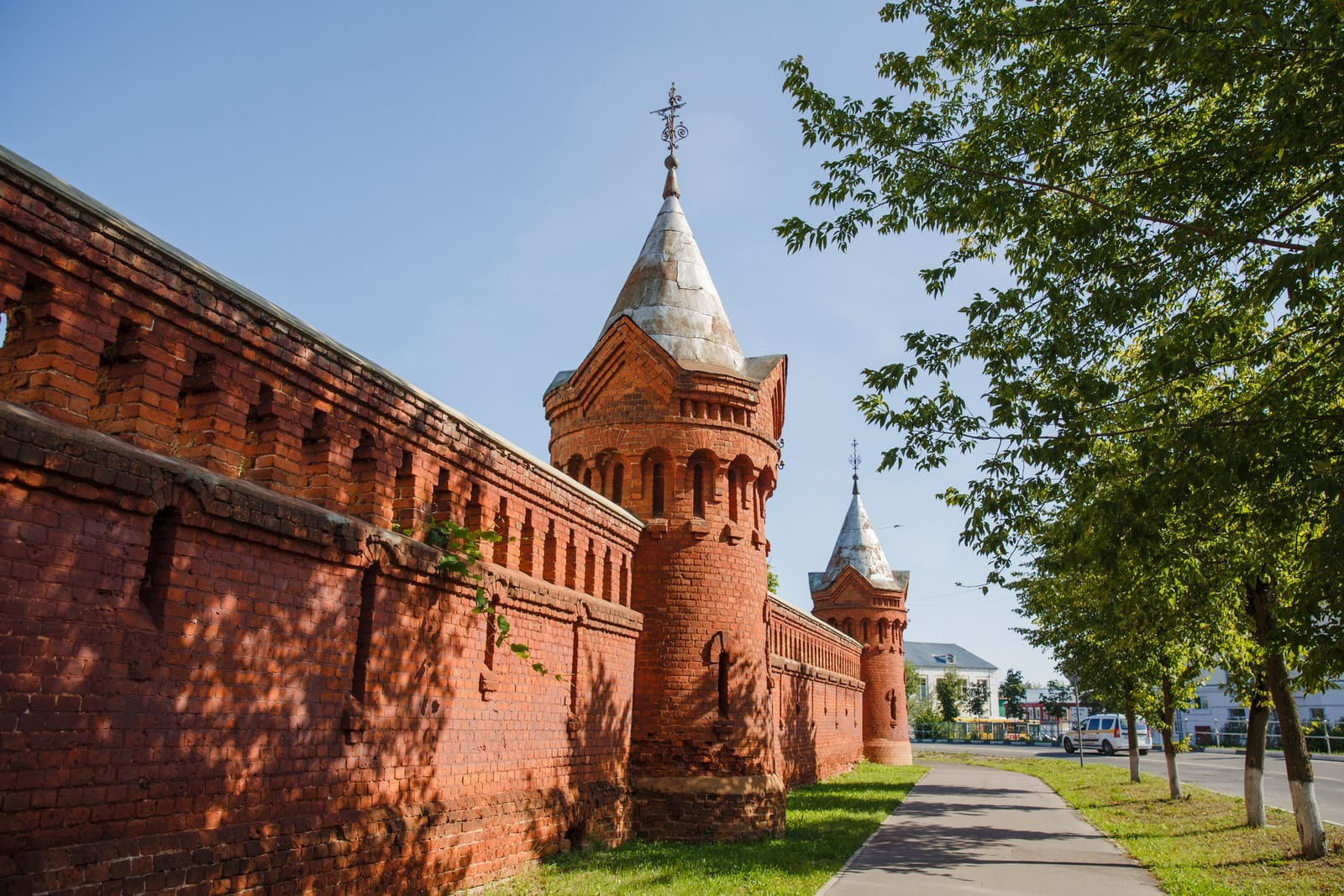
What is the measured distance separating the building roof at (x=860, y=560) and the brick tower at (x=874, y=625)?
0.04 metres

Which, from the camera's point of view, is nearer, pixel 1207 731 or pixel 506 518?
pixel 506 518

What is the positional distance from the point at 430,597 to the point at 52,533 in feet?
12.4

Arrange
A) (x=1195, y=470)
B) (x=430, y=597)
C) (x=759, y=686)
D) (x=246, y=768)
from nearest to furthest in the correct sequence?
(x=246, y=768)
(x=1195, y=470)
(x=430, y=597)
(x=759, y=686)

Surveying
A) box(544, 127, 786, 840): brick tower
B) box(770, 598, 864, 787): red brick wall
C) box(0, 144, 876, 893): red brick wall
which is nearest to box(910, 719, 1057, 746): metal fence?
box(770, 598, 864, 787): red brick wall

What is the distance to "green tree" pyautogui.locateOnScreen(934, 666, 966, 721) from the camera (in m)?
93.1

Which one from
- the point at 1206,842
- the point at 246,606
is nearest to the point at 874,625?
the point at 1206,842

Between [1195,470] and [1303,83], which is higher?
[1303,83]

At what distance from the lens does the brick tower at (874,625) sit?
38.7 metres

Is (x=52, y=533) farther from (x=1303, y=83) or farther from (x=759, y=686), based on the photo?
(x=759, y=686)

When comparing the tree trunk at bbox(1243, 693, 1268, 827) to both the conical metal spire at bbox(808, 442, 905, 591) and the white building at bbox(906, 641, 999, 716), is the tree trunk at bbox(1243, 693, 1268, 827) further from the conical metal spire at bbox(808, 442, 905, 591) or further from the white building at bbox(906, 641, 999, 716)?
the white building at bbox(906, 641, 999, 716)

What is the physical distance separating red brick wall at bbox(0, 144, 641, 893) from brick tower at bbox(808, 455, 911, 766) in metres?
30.9

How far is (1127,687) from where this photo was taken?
25.0 metres

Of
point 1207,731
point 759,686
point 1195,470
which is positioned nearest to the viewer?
point 1195,470

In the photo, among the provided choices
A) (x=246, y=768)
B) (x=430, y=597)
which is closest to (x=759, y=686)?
(x=430, y=597)
